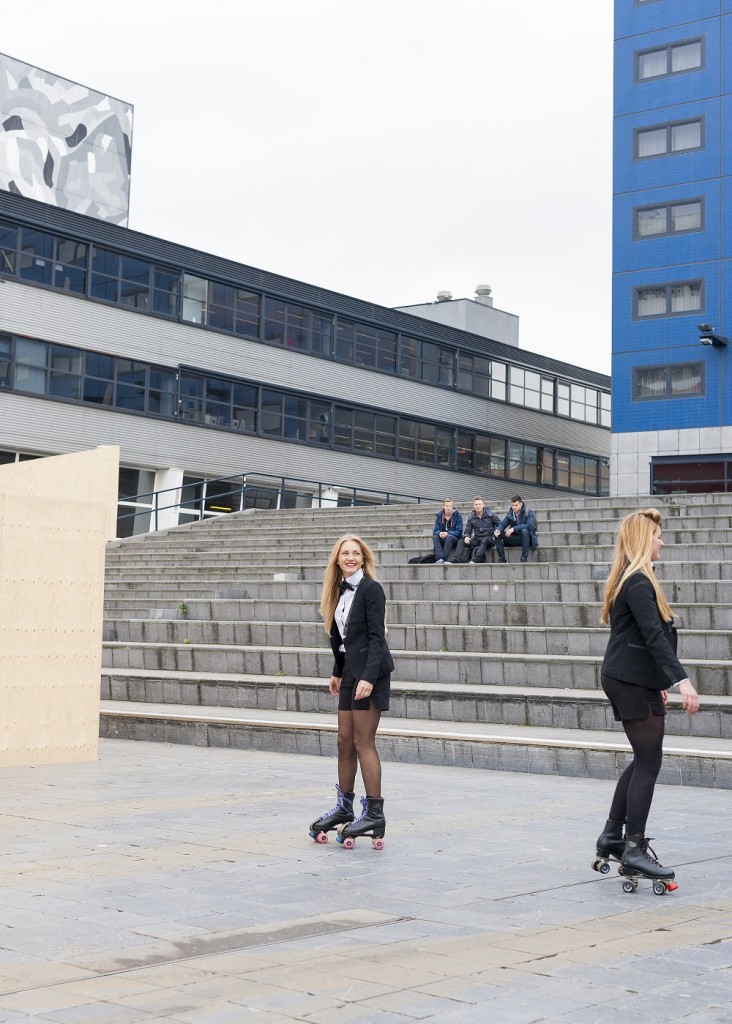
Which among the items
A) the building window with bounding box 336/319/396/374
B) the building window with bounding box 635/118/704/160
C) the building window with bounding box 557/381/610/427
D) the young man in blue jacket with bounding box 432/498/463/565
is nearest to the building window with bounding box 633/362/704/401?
the building window with bounding box 635/118/704/160

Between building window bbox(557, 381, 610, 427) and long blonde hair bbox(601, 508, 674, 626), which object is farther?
building window bbox(557, 381, 610, 427)

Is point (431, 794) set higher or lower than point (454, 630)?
lower

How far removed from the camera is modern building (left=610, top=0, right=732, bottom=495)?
35438 millimetres

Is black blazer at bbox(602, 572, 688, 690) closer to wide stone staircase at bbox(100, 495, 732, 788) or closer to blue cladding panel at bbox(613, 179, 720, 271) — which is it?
wide stone staircase at bbox(100, 495, 732, 788)

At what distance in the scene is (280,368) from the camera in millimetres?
41062

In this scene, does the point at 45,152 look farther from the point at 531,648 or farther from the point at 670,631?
the point at 670,631

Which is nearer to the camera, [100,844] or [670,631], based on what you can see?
[670,631]

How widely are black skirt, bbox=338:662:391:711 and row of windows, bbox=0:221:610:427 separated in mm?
28900

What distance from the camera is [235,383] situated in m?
→ 39.6

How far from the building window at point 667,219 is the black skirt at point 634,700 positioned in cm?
3219

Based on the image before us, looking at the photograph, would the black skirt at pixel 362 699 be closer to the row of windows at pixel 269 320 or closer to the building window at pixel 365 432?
the row of windows at pixel 269 320

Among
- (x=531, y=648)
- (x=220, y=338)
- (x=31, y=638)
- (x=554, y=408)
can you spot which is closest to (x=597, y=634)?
(x=531, y=648)

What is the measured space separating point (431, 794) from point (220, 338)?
3130 centimetres

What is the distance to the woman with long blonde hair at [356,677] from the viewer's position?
7.08m
